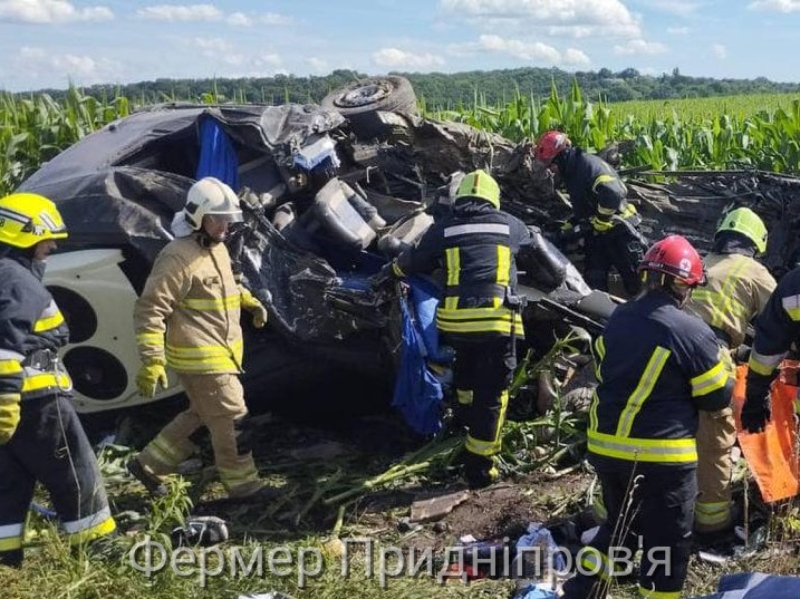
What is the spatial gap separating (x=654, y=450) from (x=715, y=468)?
42.5 inches

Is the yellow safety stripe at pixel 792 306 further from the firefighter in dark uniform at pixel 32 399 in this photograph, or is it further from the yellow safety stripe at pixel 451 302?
the firefighter in dark uniform at pixel 32 399

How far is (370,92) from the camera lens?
8539 millimetres

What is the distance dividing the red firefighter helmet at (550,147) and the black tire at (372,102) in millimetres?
1059

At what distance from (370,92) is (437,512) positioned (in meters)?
4.81

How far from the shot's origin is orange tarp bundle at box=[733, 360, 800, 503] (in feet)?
14.7

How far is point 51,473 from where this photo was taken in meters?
4.07

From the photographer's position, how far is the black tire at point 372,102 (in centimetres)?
721

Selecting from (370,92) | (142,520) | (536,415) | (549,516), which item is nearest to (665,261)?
(549,516)

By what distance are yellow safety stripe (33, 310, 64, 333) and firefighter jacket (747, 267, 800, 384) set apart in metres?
3.28

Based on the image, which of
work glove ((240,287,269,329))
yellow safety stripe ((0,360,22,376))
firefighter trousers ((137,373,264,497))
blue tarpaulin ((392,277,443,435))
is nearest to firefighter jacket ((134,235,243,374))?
firefighter trousers ((137,373,264,497))

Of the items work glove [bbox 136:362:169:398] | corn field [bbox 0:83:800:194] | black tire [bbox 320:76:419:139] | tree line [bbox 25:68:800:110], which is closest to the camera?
work glove [bbox 136:362:169:398]

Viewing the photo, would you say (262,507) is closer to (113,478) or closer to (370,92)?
(113,478)

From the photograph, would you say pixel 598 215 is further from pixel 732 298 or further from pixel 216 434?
pixel 216 434

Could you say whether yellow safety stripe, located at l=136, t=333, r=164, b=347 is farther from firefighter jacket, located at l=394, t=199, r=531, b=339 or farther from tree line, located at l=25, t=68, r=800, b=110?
tree line, located at l=25, t=68, r=800, b=110
